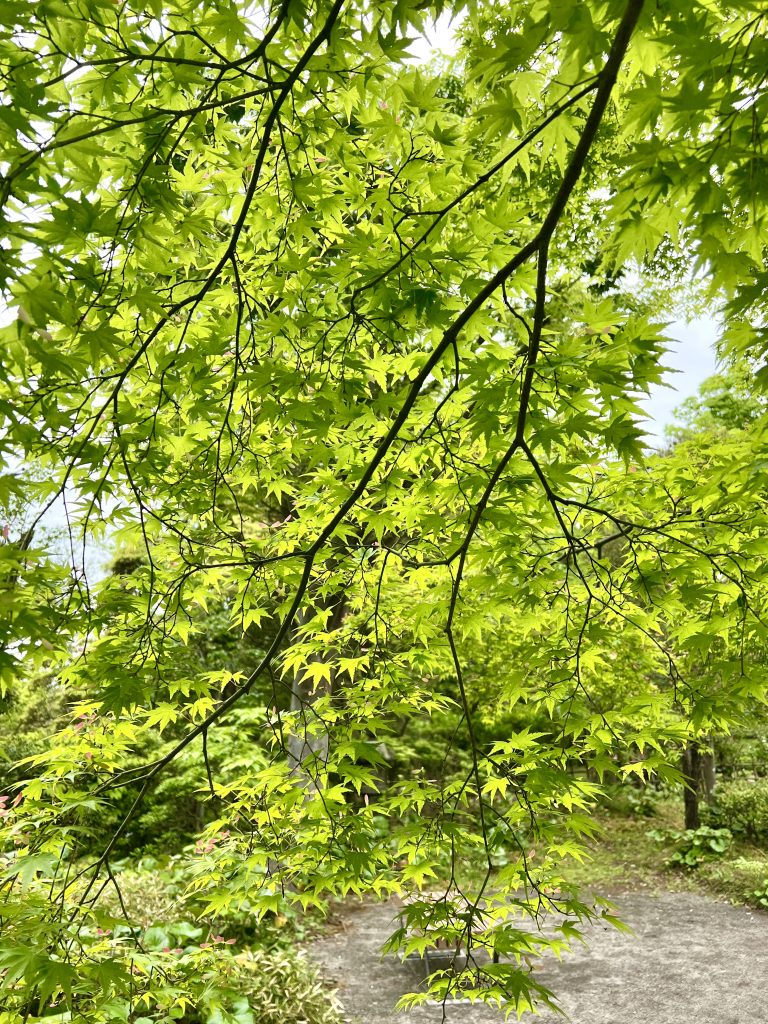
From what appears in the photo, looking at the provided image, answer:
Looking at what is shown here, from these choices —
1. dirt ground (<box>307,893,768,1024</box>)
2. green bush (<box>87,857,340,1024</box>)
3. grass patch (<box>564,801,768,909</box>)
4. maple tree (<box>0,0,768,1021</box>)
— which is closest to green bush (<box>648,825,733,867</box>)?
grass patch (<box>564,801,768,909</box>)

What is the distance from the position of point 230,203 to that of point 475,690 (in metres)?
5.28

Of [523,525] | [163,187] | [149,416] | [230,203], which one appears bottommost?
[523,525]

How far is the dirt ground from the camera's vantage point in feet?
16.4

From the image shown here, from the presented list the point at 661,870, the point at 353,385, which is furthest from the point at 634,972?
the point at 353,385

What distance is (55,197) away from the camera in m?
1.46

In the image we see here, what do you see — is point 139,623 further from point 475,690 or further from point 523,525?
point 475,690

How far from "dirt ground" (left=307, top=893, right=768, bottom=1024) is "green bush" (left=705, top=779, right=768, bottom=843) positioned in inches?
63.2

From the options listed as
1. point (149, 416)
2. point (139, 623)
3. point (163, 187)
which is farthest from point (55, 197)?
point (139, 623)

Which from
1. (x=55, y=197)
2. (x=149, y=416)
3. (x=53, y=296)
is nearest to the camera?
(x=53, y=296)

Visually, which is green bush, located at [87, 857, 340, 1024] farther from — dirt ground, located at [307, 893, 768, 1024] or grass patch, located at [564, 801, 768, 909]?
grass patch, located at [564, 801, 768, 909]

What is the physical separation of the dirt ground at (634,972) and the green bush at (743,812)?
1605mm

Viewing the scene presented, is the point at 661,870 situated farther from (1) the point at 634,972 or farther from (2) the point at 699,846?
(1) the point at 634,972

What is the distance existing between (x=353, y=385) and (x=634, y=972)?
5845 mm

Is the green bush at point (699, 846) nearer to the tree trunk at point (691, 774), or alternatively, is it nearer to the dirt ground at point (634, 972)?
the tree trunk at point (691, 774)
